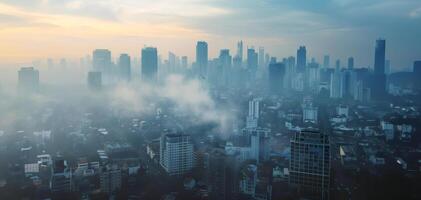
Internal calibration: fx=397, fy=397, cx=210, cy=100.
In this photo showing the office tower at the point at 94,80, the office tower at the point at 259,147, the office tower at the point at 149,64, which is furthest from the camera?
the office tower at the point at 149,64

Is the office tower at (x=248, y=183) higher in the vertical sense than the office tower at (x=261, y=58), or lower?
lower

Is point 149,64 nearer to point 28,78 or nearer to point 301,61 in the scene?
point 28,78

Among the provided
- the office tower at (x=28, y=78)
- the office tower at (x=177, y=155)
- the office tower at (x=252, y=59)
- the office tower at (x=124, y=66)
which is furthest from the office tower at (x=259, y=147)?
the office tower at (x=252, y=59)

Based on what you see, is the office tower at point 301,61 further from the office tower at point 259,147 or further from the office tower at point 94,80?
the office tower at point 259,147

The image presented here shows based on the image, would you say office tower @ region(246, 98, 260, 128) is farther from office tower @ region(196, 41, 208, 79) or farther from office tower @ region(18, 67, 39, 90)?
office tower @ region(196, 41, 208, 79)

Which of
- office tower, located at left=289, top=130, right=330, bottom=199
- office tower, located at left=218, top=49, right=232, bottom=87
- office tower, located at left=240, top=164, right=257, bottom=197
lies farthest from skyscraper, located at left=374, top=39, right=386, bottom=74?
office tower, located at left=240, top=164, right=257, bottom=197

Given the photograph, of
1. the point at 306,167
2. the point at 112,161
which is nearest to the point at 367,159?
the point at 306,167

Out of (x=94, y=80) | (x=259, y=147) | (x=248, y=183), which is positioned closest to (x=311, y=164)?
(x=248, y=183)
